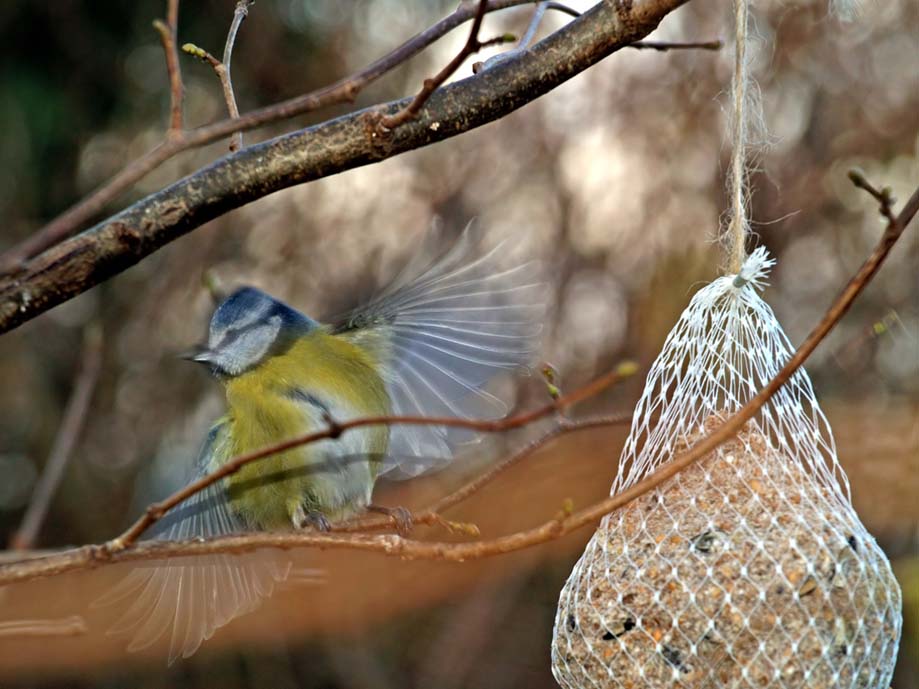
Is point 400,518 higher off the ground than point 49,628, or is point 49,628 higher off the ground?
point 49,628

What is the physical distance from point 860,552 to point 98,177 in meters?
4.74

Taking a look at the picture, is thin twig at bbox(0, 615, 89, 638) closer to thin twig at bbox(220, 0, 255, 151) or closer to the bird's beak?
thin twig at bbox(220, 0, 255, 151)

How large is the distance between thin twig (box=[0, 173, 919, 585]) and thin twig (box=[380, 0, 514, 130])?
48 centimetres

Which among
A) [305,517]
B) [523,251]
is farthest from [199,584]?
[523,251]

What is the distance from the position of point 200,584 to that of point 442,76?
151 centimetres

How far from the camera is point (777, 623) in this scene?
175 cm

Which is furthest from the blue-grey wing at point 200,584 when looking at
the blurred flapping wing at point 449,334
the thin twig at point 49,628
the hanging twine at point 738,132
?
the hanging twine at point 738,132

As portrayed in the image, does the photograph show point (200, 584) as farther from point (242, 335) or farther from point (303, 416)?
point (242, 335)

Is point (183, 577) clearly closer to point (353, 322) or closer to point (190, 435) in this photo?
point (353, 322)

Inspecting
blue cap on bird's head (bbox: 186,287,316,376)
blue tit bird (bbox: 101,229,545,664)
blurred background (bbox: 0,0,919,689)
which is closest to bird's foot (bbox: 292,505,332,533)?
blue tit bird (bbox: 101,229,545,664)

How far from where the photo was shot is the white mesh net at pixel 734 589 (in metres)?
1.77

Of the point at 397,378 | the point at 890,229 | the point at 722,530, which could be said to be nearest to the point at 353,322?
the point at 397,378

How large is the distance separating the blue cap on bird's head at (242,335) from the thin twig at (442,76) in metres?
1.06

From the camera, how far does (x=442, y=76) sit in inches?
50.8
